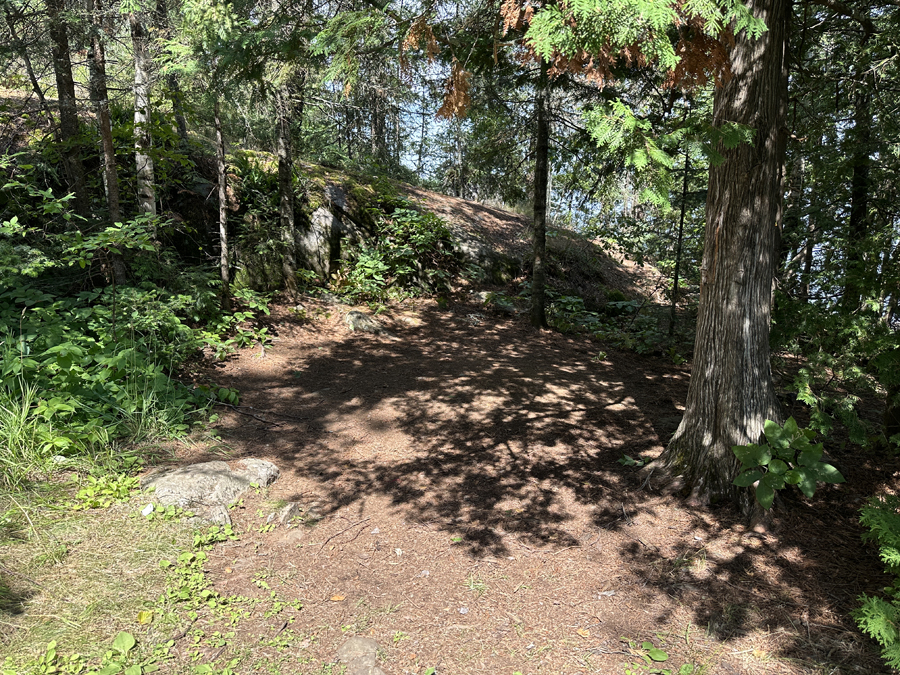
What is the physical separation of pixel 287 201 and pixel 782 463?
8.38 m

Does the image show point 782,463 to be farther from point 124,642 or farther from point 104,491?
point 104,491

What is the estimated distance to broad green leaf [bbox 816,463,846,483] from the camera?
3.31 m

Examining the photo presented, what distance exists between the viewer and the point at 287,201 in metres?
9.02

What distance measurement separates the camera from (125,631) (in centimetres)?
268

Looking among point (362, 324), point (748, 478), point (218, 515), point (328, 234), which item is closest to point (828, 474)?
point (748, 478)

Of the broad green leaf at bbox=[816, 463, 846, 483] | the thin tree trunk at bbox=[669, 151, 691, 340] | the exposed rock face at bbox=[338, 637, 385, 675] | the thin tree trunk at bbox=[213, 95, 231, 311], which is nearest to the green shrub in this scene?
the thin tree trunk at bbox=[213, 95, 231, 311]

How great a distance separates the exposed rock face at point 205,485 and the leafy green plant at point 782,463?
3.81 m

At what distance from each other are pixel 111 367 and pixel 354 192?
7.90 m

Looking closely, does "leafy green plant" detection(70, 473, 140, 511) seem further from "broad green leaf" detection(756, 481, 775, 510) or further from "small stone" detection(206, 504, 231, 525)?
"broad green leaf" detection(756, 481, 775, 510)

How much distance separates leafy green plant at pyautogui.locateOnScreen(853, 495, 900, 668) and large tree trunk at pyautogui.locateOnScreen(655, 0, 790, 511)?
1053 mm

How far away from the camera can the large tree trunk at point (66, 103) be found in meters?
5.46

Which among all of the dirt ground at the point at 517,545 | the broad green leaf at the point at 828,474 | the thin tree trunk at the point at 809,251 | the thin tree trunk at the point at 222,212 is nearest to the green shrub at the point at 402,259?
the thin tree trunk at the point at 222,212

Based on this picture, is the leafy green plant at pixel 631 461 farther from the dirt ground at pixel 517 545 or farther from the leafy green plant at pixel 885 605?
the leafy green plant at pixel 885 605

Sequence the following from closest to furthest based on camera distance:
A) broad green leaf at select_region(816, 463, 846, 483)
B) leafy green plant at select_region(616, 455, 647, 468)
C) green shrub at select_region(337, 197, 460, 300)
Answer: broad green leaf at select_region(816, 463, 846, 483) → leafy green plant at select_region(616, 455, 647, 468) → green shrub at select_region(337, 197, 460, 300)
